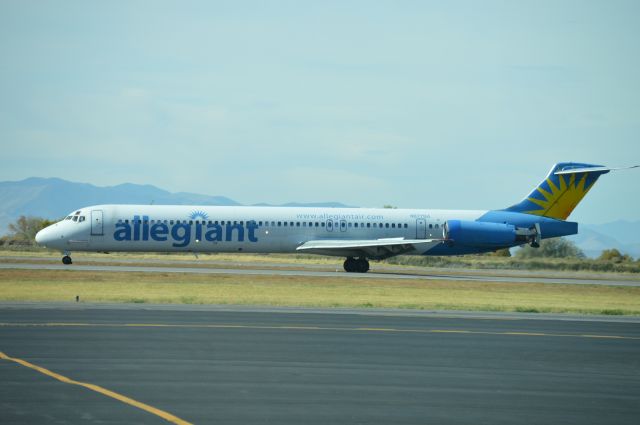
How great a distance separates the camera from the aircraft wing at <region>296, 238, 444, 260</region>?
5259cm

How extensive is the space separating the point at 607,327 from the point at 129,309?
45.6 ft

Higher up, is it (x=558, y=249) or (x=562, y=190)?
(x=562, y=190)

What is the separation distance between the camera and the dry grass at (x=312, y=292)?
3247 cm

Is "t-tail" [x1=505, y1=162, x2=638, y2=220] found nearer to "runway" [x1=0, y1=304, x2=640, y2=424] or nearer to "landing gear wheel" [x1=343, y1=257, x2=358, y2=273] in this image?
"landing gear wheel" [x1=343, y1=257, x2=358, y2=273]

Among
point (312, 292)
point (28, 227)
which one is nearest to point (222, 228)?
point (312, 292)

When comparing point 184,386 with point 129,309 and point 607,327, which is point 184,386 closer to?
point 129,309

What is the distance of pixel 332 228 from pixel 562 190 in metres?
14.2

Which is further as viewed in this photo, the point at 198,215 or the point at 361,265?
the point at 361,265

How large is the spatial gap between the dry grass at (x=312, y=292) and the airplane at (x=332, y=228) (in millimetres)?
7030

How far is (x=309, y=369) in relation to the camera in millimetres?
16906

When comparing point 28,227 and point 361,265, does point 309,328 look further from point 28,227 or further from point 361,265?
point 28,227

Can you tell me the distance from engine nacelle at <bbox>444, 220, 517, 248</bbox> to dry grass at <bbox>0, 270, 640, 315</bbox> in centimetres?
647

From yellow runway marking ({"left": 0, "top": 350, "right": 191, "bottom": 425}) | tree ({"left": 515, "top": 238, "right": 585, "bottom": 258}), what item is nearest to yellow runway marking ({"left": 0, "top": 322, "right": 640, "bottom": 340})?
yellow runway marking ({"left": 0, "top": 350, "right": 191, "bottom": 425})

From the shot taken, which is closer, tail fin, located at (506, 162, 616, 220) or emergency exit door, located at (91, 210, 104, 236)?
emergency exit door, located at (91, 210, 104, 236)
